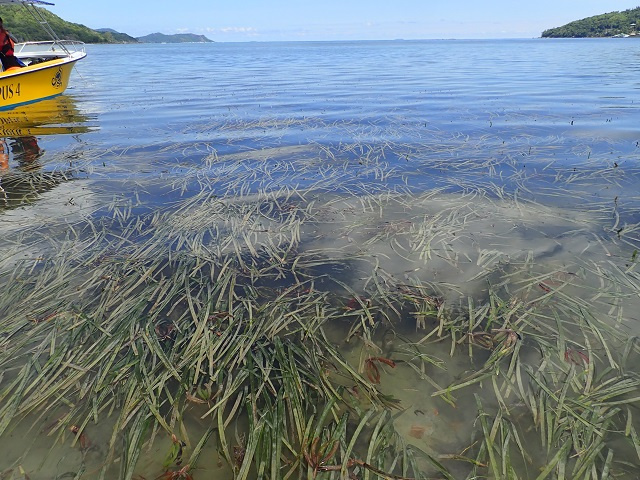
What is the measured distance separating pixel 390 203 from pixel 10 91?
14202 mm

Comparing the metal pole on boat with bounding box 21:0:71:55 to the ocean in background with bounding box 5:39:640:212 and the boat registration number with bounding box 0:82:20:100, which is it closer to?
the boat registration number with bounding box 0:82:20:100

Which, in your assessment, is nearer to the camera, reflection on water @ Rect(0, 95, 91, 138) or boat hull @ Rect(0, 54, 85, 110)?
reflection on water @ Rect(0, 95, 91, 138)

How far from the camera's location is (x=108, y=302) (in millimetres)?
3186

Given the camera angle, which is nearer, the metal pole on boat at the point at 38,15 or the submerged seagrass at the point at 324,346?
the submerged seagrass at the point at 324,346

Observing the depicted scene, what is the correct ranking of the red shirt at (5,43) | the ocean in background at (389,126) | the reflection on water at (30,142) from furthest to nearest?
the red shirt at (5,43) < the ocean in background at (389,126) < the reflection on water at (30,142)

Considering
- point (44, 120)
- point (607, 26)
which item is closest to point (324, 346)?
point (44, 120)

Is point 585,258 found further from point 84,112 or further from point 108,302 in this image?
point 84,112

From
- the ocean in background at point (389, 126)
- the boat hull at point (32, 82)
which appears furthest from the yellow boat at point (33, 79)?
the ocean in background at point (389, 126)

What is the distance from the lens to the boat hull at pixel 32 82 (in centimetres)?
1251

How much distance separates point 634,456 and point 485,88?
18.7m

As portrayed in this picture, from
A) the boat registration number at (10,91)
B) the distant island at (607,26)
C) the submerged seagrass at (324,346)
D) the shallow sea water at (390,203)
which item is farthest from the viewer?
the distant island at (607,26)

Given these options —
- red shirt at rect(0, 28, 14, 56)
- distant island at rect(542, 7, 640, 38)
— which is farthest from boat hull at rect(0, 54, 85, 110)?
distant island at rect(542, 7, 640, 38)

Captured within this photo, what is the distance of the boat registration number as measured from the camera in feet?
40.7

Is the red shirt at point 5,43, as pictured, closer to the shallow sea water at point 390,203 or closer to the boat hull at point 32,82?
the boat hull at point 32,82
